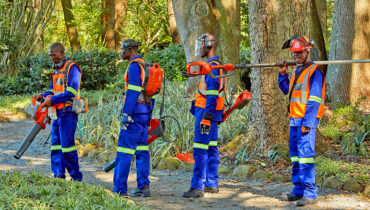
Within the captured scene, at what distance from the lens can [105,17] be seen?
2922 cm

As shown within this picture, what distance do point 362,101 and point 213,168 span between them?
5.74 m

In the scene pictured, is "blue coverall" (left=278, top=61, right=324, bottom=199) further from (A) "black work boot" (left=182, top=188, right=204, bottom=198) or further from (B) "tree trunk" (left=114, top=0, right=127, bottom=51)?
(B) "tree trunk" (left=114, top=0, right=127, bottom=51)

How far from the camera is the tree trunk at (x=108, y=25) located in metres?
27.5

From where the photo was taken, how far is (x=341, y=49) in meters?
11.6

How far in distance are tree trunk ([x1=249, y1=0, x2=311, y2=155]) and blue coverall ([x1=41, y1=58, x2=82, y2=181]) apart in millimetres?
3021

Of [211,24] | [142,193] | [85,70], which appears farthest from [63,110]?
[85,70]

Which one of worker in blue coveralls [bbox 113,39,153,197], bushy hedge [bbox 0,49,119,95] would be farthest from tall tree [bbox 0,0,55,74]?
worker in blue coveralls [bbox 113,39,153,197]

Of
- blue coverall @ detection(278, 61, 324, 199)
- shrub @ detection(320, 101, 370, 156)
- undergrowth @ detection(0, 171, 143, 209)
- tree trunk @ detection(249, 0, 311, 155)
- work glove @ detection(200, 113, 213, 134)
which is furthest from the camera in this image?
shrub @ detection(320, 101, 370, 156)

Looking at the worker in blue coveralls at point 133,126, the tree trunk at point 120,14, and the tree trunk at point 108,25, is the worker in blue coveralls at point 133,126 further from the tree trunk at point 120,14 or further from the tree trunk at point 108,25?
the tree trunk at point 120,14

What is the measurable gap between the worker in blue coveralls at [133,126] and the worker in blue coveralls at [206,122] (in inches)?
25.9

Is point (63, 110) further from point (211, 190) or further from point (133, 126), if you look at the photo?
point (211, 190)

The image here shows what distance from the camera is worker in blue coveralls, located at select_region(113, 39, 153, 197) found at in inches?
241

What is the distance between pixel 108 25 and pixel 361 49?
18873 millimetres

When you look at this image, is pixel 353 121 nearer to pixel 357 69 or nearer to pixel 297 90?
pixel 357 69
